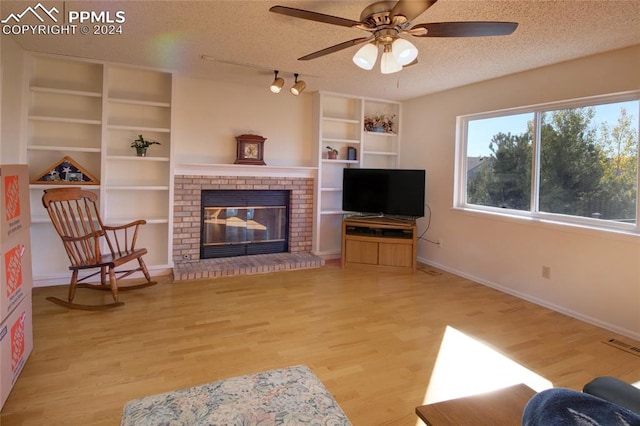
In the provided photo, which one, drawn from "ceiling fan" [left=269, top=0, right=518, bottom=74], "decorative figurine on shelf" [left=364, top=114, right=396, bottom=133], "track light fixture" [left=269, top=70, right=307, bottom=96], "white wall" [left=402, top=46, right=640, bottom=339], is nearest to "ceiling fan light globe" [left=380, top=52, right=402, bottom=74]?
"ceiling fan" [left=269, top=0, right=518, bottom=74]

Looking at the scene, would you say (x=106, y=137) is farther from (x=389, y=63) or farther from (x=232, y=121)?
(x=389, y=63)

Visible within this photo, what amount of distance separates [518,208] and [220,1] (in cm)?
361

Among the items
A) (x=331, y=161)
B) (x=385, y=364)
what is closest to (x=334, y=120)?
(x=331, y=161)

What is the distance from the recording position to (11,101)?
330cm

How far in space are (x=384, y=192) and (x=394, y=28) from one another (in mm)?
2983

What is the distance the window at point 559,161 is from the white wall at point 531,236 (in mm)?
175

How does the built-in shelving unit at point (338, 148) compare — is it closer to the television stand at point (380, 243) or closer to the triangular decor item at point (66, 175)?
the television stand at point (380, 243)

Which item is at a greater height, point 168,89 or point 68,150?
point 168,89

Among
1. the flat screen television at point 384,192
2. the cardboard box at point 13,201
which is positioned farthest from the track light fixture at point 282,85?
the cardboard box at point 13,201

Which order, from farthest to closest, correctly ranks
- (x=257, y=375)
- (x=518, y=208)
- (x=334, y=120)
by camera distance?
(x=334, y=120), (x=518, y=208), (x=257, y=375)

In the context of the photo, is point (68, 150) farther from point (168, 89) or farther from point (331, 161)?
point (331, 161)

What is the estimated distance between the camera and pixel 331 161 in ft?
17.2

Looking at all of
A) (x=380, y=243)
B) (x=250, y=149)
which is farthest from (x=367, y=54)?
(x=380, y=243)

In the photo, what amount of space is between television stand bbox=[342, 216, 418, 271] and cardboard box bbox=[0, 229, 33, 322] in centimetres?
339
